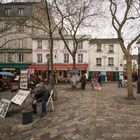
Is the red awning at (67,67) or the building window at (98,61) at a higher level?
the building window at (98,61)

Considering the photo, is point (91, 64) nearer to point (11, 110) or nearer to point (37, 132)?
point (11, 110)

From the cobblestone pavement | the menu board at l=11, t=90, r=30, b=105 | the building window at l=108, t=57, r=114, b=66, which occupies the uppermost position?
the building window at l=108, t=57, r=114, b=66

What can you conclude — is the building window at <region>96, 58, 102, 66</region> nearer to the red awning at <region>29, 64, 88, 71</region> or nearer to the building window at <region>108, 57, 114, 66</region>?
the building window at <region>108, 57, 114, 66</region>

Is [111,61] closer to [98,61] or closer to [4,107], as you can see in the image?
[98,61]

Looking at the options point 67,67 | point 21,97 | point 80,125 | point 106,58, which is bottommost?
point 80,125

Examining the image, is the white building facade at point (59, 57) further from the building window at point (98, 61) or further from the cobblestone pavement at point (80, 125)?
the cobblestone pavement at point (80, 125)

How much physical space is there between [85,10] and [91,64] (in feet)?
70.8

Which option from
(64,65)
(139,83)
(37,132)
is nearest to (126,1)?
(139,83)

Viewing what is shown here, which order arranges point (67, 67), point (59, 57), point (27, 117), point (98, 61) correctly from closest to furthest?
point (27, 117) → point (67, 67) → point (59, 57) → point (98, 61)

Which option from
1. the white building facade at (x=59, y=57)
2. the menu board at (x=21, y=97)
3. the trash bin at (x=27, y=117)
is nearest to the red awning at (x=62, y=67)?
the white building facade at (x=59, y=57)

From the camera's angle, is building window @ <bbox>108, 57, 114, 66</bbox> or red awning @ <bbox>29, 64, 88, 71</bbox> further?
building window @ <bbox>108, 57, 114, 66</bbox>

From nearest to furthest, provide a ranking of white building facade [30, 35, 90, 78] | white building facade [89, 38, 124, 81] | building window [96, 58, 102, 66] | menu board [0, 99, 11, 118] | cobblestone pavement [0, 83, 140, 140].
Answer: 1. cobblestone pavement [0, 83, 140, 140]
2. menu board [0, 99, 11, 118]
3. white building facade [30, 35, 90, 78]
4. white building facade [89, 38, 124, 81]
5. building window [96, 58, 102, 66]

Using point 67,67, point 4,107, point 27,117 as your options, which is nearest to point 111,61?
point 67,67

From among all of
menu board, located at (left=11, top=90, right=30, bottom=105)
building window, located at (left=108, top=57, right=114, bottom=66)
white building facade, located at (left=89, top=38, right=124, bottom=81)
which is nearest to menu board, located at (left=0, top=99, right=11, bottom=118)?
menu board, located at (left=11, top=90, right=30, bottom=105)
